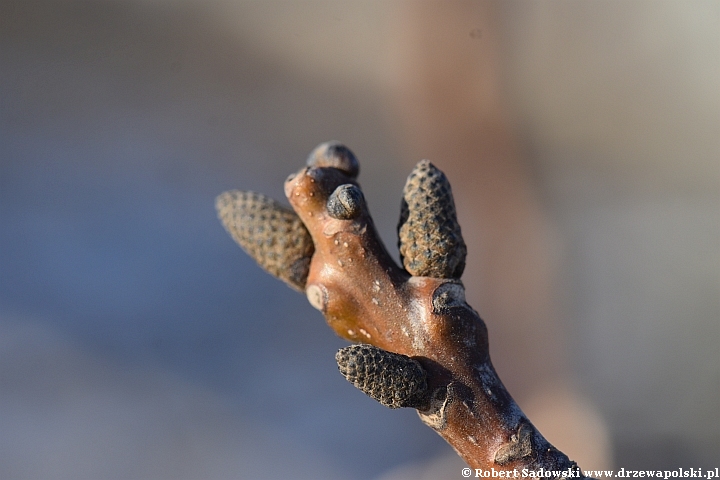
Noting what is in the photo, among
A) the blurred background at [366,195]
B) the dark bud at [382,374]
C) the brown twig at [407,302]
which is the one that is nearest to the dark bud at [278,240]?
the brown twig at [407,302]

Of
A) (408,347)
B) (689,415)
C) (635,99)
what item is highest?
(635,99)

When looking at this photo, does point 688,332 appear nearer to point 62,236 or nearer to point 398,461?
point 398,461

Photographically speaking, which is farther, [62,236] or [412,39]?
[412,39]

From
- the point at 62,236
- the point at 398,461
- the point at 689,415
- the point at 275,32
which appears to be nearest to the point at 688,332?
the point at 689,415

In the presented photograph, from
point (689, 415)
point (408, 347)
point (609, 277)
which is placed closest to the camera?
point (408, 347)

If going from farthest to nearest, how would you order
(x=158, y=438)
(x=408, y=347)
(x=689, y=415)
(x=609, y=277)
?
1. (x=609, y=277)
2. (x=158, y=438)
3. (x=689, y=415)
4. (x=408, y=347)

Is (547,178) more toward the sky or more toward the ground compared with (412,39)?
more toward the ground

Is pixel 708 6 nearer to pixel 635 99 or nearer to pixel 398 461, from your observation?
pixel 635 99

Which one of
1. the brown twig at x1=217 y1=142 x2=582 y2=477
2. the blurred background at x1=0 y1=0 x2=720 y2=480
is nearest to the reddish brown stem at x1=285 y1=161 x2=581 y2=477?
the brown twig at x1=217 y1=142 x2=582 y2=477
